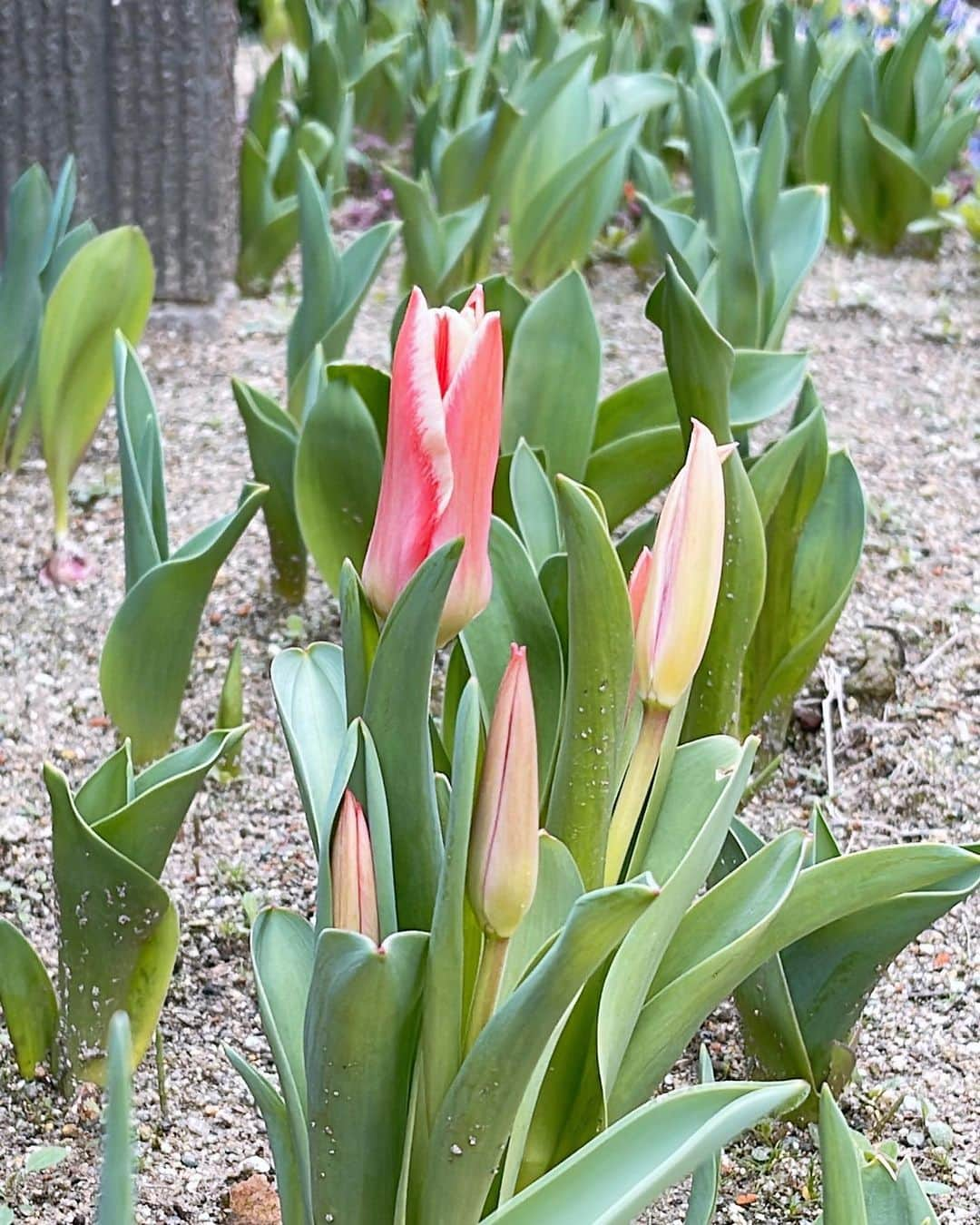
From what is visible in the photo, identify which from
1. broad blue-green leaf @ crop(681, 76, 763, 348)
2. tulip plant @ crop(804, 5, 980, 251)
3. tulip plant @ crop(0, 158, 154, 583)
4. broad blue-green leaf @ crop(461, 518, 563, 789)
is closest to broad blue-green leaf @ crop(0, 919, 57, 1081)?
broad blue-green leaf @ crop(461, 518, 563, 789)

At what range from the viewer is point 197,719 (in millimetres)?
1999

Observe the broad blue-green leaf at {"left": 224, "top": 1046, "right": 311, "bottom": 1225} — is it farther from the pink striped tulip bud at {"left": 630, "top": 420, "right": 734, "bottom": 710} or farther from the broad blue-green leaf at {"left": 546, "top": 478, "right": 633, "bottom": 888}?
the pink striped tulip bud at {"left": 630, "top": 420, "right": 734, "bottom": 710}

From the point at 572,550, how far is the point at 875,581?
1491mm

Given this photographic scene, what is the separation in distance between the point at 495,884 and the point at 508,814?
0.04 m

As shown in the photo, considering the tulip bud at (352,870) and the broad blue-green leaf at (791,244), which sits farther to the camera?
the broad blue-green leaf at (791,244)

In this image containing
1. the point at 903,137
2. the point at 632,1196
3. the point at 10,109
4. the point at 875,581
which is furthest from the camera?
the point at 903,137

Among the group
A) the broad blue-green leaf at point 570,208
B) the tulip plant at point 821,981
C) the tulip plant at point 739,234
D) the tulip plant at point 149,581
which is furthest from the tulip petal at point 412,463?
the broad blue-green leaf at point 570,208

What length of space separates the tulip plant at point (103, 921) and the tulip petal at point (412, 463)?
0.40 meters

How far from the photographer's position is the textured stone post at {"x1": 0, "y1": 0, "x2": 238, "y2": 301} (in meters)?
2.91

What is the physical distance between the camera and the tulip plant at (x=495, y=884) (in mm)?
829

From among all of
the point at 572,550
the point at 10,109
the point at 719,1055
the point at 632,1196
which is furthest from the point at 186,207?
the point at 632,1196

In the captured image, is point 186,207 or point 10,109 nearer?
point 10,109

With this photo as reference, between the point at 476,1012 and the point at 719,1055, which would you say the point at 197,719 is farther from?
the point at 476,1012

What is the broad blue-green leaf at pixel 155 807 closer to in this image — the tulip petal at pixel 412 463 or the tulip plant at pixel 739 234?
the tulip petal at pixel 412 463
